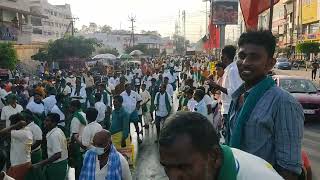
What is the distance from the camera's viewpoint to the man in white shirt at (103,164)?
4918 millimetres

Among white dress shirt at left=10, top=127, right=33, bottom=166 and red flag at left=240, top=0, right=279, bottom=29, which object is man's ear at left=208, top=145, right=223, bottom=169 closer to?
white dress shirt at left=10, top=127, right=33, bottom=166

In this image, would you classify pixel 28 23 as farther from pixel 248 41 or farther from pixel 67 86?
pixel 248 41

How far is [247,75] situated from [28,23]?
49.4 metres

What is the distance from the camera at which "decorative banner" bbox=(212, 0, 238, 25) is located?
29.2 meters

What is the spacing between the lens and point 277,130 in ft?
7.93

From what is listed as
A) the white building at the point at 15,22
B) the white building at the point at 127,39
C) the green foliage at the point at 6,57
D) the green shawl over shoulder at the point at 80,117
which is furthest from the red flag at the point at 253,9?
the white building at the point at 127,39

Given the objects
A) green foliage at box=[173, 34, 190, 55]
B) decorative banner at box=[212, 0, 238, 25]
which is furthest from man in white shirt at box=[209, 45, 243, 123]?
green foliage at box=[173, 34, 190, 55]

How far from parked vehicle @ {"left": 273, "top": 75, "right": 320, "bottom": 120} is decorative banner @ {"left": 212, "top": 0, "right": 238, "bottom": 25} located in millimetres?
15789

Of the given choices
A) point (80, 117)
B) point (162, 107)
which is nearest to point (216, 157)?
point (80, 117)

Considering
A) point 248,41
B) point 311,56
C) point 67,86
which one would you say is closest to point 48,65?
point 67,86

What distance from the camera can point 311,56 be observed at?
56.3 meters

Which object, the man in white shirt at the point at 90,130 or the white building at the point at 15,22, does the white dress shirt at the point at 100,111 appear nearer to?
the man in white shirt at the point at 90,130

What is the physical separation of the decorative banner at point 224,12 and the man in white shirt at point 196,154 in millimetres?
27988

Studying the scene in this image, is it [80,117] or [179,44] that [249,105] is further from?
[179,44]
